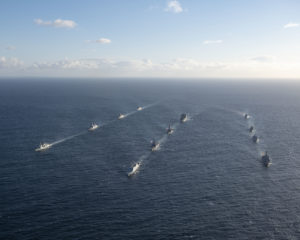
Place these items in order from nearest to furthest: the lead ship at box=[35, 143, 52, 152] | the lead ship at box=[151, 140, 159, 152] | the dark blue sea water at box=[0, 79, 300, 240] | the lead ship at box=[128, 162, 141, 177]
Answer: the dark blue sea water at box=[0, 79, 300, 240]
the lead ship at box=[128, 162, 141, 177]
the lead ship at box=[35, 143, 52, 152]
the lead ship at box=[151, 140, 159, 152]

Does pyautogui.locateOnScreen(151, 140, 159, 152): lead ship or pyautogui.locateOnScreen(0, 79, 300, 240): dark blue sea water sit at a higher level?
pyautogui.locateOnScreen(151, 140, 159, 152): lead ship

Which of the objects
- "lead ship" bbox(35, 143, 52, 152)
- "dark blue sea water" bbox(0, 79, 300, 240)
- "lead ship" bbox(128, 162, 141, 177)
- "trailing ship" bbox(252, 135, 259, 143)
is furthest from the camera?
"trailing ship" bbox(252, 135, 259, 143)

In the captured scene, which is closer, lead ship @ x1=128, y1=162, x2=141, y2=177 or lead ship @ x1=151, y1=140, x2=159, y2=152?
lead ship @ x1=128, y1=162, x2=141, y2=177

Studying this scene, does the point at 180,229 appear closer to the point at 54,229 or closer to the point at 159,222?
the point at 159,222

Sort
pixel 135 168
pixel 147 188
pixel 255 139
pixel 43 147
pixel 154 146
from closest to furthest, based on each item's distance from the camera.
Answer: pixel 147 188 < pixel 135 168 < pixel 43 147 < pixel 154 146 < pixel 255 139

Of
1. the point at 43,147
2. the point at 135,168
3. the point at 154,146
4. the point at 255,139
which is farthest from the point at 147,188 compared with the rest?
the point at 255,139

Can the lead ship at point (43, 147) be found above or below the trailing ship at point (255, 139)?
below

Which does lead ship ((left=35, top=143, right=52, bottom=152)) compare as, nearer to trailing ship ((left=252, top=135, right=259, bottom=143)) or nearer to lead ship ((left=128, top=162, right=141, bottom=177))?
lead ship ((left=128, top=162, right=141, bottom=177))

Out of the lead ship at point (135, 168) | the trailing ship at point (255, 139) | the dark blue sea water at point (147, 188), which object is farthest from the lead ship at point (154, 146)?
the trailing ship at point (255, 139)

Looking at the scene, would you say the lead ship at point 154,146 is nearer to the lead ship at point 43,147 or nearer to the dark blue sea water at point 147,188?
the dark blue sea water at point 147,188

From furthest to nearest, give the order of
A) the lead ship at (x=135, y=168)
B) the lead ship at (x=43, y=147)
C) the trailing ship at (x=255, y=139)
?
the trailing ship at (x=255, y=139)
the lead ship at (x=43, y=147)
the lead ship at (x=135, y=168)

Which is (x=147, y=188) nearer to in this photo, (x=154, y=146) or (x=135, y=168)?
(x=135, y=168)

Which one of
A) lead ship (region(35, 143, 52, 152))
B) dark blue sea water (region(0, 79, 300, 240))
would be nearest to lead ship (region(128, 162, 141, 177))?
dark blue sea water (region(0, 79, 300, 240))
